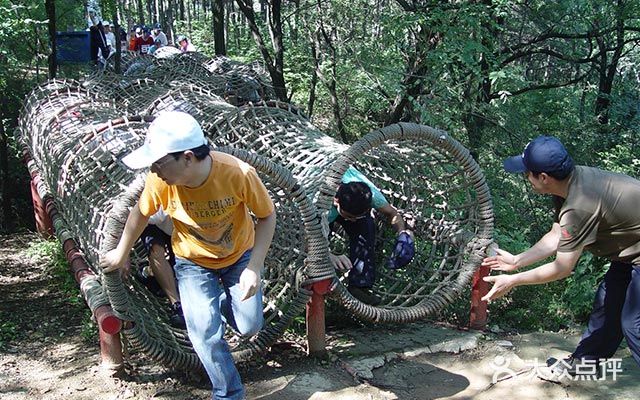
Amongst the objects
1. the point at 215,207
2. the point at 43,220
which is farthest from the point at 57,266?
the point at 215,207

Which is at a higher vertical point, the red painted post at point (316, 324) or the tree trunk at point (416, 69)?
the tree trunk at point (416, 69)

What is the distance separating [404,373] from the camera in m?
3.72

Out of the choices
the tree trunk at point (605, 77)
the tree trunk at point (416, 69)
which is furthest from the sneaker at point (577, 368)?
the tree trunk at point (605, 77)

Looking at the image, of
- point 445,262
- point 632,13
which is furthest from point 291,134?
point 632,13

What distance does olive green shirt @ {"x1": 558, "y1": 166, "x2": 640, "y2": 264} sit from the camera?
2.67 m

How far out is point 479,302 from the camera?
433 cm

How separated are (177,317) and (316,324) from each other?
2.62ft

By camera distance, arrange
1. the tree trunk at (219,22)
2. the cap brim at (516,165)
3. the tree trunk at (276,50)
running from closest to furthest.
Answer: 1. the cap brim at (516,165)
2. the tree trunk at (276,50)
3. the tree trunk at (219,22)

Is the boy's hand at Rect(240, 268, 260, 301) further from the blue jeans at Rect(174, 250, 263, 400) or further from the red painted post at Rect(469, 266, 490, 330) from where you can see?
the red painted post at Rect(469, 266, 490, 330)

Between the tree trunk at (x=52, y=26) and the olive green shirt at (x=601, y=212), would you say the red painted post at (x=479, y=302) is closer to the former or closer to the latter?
the olive green shirt at (x=601, y=212)

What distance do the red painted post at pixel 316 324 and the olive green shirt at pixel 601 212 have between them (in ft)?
4.90

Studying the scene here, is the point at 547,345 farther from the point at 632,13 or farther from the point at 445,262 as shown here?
the point at 632,13

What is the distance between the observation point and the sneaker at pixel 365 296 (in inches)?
169

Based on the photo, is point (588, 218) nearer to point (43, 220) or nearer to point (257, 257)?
point (257, 257)
